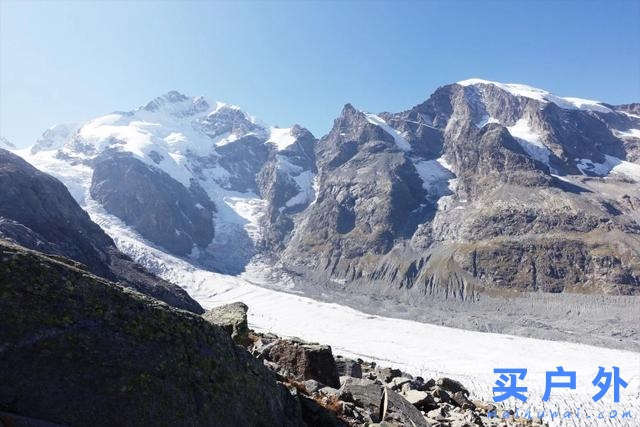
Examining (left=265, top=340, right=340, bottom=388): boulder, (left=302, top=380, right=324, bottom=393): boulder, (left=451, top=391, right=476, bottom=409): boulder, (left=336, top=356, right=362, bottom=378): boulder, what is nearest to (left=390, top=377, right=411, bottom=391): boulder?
(left=336, top=356, right=362, bottom=378): boulder

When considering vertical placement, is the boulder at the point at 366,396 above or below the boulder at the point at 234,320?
below

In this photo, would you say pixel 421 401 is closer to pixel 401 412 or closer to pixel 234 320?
pixel 401 412

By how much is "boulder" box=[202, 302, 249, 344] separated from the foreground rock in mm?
6877

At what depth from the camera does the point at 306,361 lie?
51.7 feet

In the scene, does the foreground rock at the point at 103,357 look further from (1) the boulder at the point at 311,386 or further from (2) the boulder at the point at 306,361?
(2) the boulder at the point at 306,361

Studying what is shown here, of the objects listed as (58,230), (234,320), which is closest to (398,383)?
(234,320)

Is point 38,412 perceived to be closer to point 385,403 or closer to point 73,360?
point 73,360

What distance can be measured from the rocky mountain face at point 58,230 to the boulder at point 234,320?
9536cm

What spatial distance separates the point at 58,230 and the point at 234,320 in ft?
453

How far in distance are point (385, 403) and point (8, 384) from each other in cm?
932

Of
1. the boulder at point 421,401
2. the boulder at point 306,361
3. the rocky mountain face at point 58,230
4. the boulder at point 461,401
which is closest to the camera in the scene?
the boulder at point 306,361

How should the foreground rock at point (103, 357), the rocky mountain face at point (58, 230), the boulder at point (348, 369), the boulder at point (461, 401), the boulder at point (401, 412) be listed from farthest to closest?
1. the rocky mountain face at point (58, 230)
2. the boulder at point (348, 369)
3. the boulder at point (461, 401)
4. the boulder at point (401, 412)
5. the foreground rock at point (103, 357)

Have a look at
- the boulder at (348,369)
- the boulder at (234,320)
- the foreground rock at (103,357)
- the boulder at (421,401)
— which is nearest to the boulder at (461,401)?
the boulder at (421,401)

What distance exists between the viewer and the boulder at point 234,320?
15587mm
